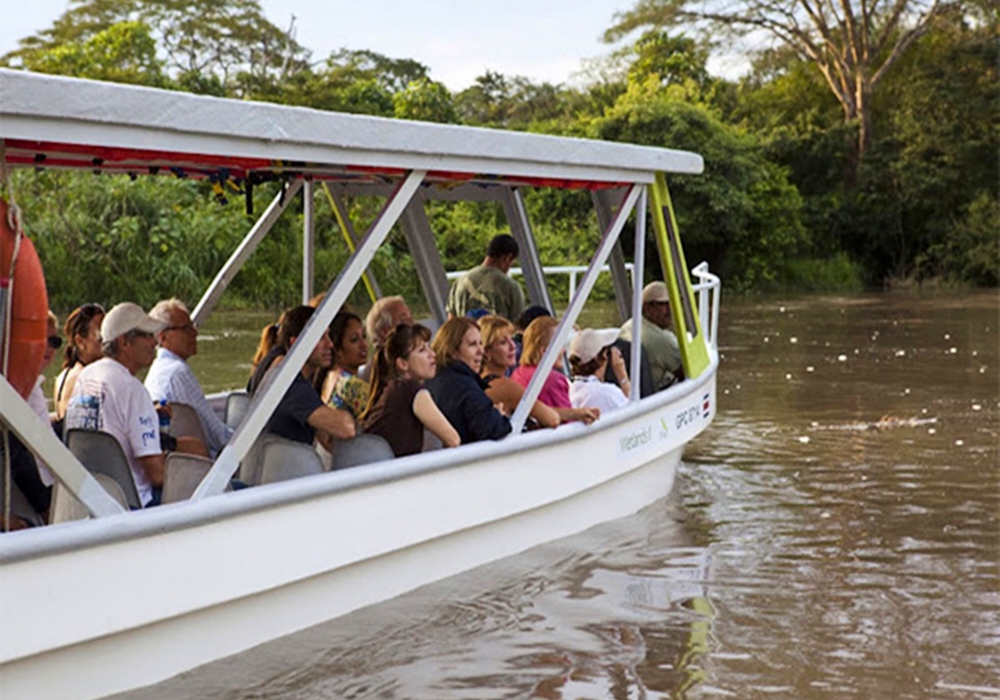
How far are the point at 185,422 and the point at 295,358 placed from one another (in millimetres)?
2027

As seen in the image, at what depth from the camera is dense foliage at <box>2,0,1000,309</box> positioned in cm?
3972

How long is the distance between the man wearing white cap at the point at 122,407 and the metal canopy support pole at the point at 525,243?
14.1ft

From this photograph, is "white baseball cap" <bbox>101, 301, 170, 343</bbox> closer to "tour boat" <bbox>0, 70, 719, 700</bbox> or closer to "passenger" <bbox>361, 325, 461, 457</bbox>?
"tour boat" <bbox>0, 70, 719, 700</bbox>

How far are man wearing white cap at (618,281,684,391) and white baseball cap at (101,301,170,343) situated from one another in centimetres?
423

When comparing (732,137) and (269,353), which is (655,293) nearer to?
(269,353)

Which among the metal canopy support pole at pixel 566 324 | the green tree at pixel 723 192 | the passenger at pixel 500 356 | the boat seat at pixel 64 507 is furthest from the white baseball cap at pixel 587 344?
the green tree at pixel 723 192

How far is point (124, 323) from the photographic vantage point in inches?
262

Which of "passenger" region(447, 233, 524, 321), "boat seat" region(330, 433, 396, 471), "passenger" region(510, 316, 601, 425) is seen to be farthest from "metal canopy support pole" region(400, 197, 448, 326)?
"boat seat" region(330, 433, 396, 471)

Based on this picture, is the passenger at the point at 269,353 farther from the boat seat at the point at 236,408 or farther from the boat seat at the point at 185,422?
the boat seat at the point at 236,408

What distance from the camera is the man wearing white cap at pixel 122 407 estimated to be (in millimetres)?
6480

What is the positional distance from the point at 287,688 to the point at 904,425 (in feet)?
29.8

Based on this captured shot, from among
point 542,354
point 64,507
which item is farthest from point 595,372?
point 64,507

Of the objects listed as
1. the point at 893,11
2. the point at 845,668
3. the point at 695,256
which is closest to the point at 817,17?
the point at 893,11

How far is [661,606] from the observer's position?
25.2 ft
